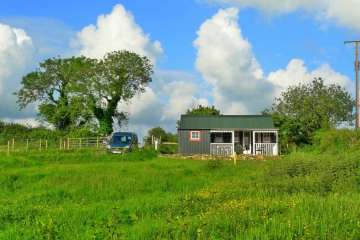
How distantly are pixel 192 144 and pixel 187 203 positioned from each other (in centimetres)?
3575

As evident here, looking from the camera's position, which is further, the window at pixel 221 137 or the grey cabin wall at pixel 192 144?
the window at pixel 221 137

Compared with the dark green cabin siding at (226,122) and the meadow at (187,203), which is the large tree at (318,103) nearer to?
the dark green cabin siding at (226,122)

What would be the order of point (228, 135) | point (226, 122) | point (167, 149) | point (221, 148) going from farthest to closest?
point (167, 149) < point (228, 135) < point (226, 122) < point (221, 148)

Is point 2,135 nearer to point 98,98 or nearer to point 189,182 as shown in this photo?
A: point 98,98

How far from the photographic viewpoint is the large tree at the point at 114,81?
2447 inches

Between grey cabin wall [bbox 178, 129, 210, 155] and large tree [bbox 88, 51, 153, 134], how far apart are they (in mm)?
14717

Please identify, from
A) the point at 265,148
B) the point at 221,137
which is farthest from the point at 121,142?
the point at 265,148

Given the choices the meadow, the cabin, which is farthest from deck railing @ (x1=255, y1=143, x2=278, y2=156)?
the meadow

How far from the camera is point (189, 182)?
23.1 meters

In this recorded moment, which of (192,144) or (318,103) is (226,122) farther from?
(318,103)

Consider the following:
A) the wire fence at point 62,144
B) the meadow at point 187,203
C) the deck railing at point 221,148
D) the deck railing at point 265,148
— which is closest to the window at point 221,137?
the deck railing at point 221,148

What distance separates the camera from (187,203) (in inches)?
586

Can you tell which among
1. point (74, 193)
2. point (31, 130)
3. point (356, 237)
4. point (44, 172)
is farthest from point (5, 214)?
point (31, 130)

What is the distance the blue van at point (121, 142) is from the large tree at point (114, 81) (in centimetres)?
1387
